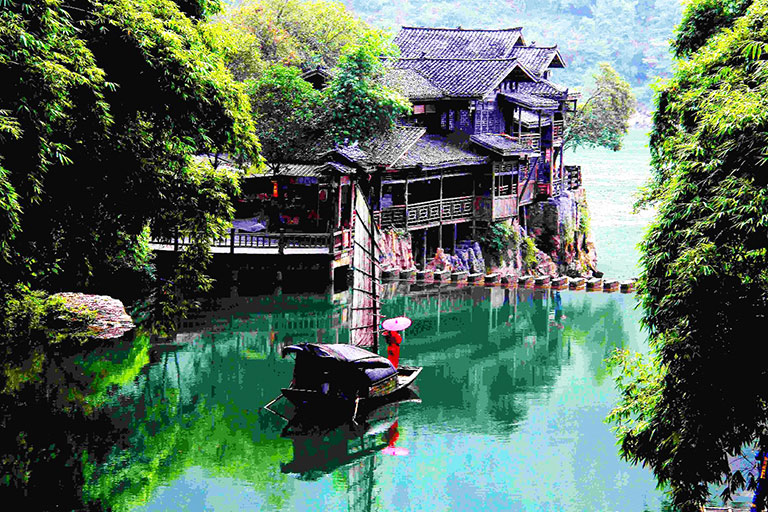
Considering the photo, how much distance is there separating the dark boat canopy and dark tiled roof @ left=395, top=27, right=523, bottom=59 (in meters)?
25.9

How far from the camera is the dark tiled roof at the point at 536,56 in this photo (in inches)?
1751

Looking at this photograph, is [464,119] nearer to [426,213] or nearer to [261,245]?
[426,213]

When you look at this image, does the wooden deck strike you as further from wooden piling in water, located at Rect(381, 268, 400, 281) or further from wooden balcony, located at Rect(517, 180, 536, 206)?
wooden balcony, located at Rect(517, 180, 536, 206)

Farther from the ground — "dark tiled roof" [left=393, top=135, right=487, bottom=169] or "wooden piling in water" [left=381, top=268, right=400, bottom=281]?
"dark tiled roof" [left=393, top=135, right=487, bottom=169]

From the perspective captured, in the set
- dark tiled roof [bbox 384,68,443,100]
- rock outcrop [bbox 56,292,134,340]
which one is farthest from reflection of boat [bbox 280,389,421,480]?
dark tiled roof [bbox 384,68,443,100]

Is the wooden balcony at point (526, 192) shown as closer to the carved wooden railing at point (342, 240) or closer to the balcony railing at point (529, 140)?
the balcony railing at point (529, 140)

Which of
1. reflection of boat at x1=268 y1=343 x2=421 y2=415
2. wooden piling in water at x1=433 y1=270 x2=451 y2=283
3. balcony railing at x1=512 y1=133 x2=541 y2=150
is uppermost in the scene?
balcony railing at x1=512 y1=133 x2=541 y2=150

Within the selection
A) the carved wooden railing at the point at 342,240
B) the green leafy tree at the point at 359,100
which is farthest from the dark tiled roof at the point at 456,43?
the carved wooden railing at the point at 342,240

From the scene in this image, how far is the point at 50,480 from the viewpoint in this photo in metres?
13.6

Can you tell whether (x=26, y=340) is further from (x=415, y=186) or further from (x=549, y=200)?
(x=549, y=200)

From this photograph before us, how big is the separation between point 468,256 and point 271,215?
7.91 metres

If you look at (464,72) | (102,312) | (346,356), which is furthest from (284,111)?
(346,356)

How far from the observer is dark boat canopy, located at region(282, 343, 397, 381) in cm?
1600

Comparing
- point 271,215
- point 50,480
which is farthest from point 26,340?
point 271,215
